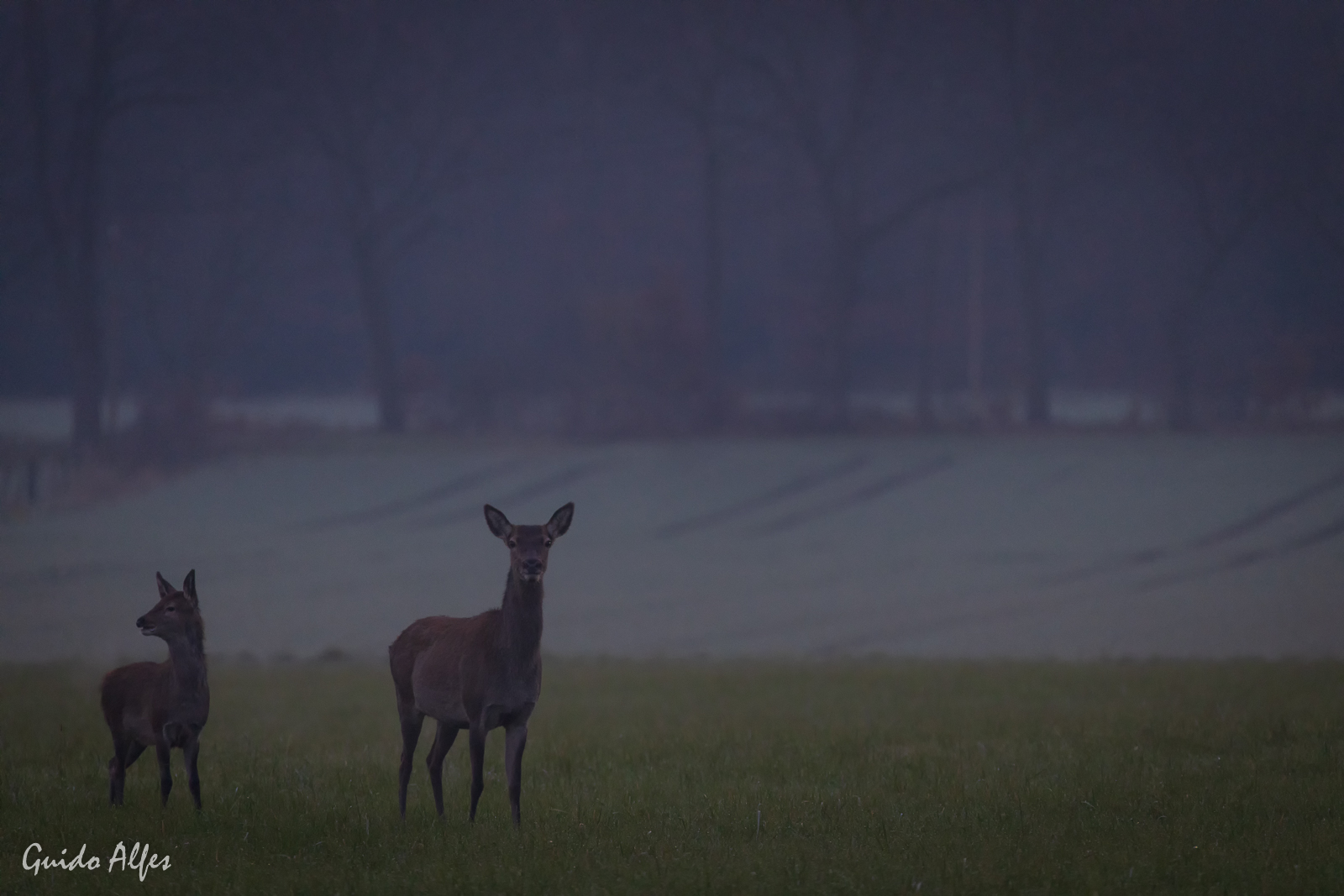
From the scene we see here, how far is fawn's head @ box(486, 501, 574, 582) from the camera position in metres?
7.54

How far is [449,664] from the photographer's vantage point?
814 cm

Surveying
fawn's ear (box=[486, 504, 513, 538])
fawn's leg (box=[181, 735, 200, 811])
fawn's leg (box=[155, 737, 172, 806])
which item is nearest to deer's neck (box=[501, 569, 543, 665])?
fawn's ear (box=[486, 504, 513, 538])

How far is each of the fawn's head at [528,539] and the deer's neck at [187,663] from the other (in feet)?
6.35

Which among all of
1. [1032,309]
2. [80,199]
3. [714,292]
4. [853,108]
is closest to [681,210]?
[714,292]

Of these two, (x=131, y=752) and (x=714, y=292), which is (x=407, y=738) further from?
(x=714, y=292)

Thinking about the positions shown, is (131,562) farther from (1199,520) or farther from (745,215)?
(1199,520)

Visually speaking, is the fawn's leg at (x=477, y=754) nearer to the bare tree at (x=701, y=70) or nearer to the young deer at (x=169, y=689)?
the young deer at (x=169, y=689)

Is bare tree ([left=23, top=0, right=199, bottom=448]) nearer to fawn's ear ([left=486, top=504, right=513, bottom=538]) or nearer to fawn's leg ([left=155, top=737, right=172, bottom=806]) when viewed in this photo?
fawn's leg ([left=155, top=737, right=172, bottom=806])

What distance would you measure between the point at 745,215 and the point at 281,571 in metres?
11.5

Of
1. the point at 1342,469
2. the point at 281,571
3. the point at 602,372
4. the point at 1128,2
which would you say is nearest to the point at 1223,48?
the point at 1128,2

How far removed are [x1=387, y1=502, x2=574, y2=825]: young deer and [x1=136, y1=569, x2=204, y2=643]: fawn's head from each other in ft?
4.47

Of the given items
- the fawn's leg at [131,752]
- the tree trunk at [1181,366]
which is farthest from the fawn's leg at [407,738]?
the tree trunk at [1181,366]

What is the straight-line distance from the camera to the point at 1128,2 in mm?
26719

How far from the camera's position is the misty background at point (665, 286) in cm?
2531
